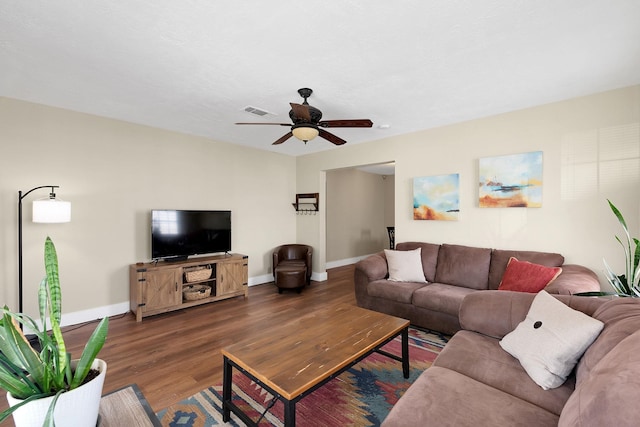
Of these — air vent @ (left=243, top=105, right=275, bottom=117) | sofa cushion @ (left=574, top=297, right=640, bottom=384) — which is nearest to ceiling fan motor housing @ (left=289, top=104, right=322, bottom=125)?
air vent @ (left=243, top=105, right=275, bottom=117)

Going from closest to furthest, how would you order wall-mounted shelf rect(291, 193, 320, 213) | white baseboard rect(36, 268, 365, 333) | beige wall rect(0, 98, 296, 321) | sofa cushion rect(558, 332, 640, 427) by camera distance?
sofa cushion rect(558, 332, 640, 427)
beige wall rect(0, 98, 296, 321)
white baseboard rect(36, 268, 365, 333)
wall-mounted shelf rect(291, 193, 320, 213)

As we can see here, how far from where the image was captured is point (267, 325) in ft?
11.2

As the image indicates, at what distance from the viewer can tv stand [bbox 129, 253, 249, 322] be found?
353 centimetres

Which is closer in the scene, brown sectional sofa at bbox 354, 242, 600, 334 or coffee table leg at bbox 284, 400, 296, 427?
coffee table leg at bbox 284, 400, 296, 427

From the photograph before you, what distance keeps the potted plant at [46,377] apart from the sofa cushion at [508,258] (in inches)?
140

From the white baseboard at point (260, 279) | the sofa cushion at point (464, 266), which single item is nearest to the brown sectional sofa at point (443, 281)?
the sofa cushion at point (464, 266)

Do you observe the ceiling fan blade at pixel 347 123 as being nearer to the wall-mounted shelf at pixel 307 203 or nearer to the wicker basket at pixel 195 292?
the wall-mounted shelf at pixel 307 203

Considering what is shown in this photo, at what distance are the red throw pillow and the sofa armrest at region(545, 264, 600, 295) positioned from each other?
8cm

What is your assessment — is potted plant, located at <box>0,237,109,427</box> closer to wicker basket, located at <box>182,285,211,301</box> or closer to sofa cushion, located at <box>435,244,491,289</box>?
wicker basket, located at <box>182,285,211,301</box>

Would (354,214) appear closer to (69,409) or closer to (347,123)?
(347,123)

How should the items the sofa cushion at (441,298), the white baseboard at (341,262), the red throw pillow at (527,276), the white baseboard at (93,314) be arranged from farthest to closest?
the white baseboard at (341,262), the white baseboard at (93,314), the sofa cushion at (441,298), the red throw pillow at (527,276)

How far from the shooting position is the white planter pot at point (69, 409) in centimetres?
79

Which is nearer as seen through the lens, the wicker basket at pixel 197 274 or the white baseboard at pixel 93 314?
the white baseboard at pixel 93 314

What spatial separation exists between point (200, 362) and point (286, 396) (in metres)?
1.59
